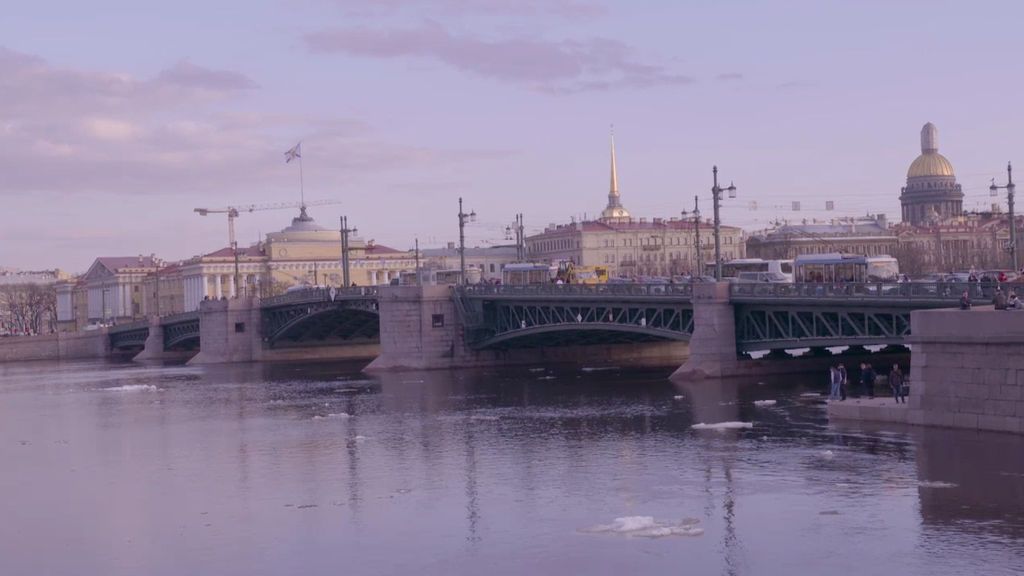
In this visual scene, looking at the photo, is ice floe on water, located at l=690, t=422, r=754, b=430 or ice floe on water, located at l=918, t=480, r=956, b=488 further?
ice floe on water, located at l=690, t=422, r=754, b=430

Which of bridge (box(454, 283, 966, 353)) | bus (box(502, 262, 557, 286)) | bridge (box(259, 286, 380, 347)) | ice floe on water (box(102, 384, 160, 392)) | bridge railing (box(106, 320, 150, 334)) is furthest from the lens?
bridge railing (box(106, 320, 150, 334))

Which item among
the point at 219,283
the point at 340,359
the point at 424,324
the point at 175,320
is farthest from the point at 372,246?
the point at 424,324

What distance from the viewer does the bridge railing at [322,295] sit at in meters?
80.0

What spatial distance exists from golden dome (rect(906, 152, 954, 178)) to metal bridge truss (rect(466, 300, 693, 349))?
123 metres

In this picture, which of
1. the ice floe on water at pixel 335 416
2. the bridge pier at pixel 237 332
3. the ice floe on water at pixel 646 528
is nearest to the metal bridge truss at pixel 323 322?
the bridge pier at pixel 237 332

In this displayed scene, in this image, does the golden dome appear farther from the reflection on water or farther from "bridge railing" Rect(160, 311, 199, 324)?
the reflection on water

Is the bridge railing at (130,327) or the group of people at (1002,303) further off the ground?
the bridge railing at (130,327)

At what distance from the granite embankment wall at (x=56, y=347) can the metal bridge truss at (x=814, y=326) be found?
7573 centimetres

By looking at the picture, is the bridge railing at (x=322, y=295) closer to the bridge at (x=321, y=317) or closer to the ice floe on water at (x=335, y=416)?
the bridge at (x=321, y=317)

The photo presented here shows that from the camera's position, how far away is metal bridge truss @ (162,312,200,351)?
103 meters

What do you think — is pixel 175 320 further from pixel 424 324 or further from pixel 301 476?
pixel 301 476

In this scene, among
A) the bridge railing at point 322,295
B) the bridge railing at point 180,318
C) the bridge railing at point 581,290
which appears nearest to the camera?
the bridge railing at point 581,290

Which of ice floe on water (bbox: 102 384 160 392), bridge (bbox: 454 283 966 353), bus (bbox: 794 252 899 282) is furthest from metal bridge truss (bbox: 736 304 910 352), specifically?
ice floe on water (bbox: 102 384 160 392)

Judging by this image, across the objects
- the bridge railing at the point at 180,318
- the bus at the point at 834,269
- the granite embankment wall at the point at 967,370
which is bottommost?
the granite embankment wall at the point at 967,370
